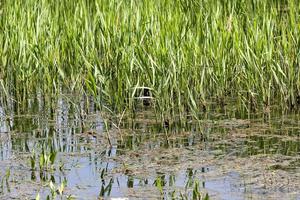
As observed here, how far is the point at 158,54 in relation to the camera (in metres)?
5.14

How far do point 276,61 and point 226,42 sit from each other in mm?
370

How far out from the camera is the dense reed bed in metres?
5.15

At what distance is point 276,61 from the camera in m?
5.47

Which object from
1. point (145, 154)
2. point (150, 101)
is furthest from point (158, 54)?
point (145, 154)

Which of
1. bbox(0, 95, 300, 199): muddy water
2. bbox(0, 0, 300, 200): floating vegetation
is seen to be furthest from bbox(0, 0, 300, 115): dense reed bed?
bbox(0, 95, 300, 199): muddy water

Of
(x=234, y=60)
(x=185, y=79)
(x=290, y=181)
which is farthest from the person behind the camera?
(x=234, y=60)

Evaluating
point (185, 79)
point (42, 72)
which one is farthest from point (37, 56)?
point (185, 79)

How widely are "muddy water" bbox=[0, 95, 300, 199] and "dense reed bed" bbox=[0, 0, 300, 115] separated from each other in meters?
0.17

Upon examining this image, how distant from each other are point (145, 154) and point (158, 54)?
3.11 ft

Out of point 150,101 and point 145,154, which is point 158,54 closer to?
point 150,101

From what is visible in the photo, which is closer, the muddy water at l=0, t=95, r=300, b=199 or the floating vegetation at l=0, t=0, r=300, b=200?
the muddy water at l=0, t=95, r=300, b=199

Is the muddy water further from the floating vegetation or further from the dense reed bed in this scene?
the dense reed bed

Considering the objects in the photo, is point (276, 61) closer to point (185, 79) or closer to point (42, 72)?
point (185, 79)

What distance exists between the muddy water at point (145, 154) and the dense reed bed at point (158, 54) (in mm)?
173
